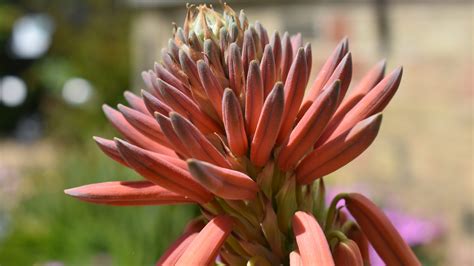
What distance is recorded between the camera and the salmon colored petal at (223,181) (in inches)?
35.4

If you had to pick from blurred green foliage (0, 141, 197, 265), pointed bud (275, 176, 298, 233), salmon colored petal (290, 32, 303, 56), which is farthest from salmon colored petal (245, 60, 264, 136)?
blurred green foliage (0, 141, 197, 265)

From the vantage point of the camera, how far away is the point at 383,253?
107 centimetres

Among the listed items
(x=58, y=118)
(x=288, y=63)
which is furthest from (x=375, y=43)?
(x=58, y=118)

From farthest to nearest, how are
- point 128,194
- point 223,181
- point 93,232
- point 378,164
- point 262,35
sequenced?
point 378,164 < point 93,232 < point 262,35 < point 128,194 < point 223,181

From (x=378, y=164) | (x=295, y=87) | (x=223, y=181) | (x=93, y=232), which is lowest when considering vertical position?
(x=378, y=164)

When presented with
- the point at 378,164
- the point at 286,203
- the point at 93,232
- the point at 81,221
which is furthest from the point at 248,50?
the point at 378,164

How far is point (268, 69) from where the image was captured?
3.50ft

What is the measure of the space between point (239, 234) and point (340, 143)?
0.75ft

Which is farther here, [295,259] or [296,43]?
[296,43]

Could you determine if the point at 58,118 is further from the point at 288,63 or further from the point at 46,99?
the point at 288,63

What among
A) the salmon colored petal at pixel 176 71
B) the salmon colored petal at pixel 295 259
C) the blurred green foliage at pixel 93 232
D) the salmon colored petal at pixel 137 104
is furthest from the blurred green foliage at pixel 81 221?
the salmon colored petal at pixel 295 259

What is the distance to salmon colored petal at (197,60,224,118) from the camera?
1.04 m

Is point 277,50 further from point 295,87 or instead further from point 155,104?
point 155,104

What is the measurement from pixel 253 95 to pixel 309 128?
10cm
